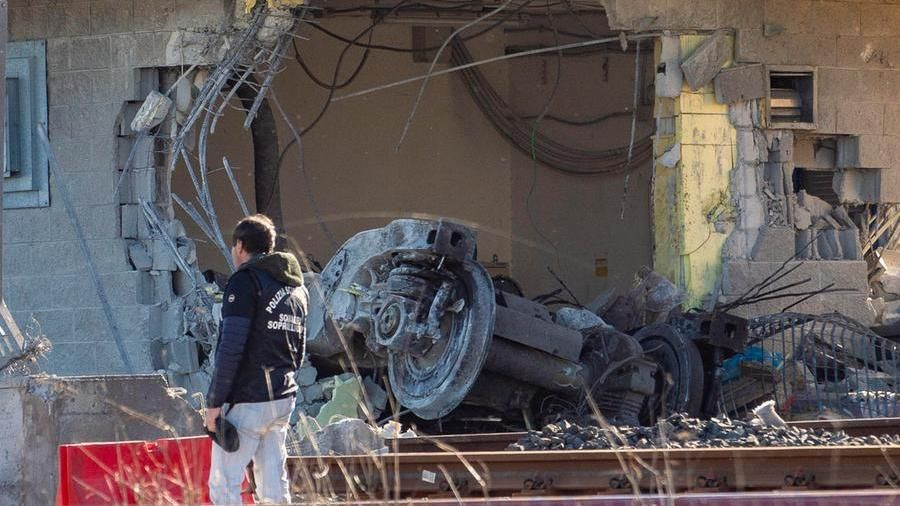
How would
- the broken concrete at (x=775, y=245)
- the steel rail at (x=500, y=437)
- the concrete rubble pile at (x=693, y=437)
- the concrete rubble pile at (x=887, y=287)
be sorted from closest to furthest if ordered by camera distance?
the concrete rubble pile at (x=693, y=437), the steel rail at (x=500, y=437), the broken concrete at (x=775, y=245), the concrete rubble pile at (x=887, y=287)

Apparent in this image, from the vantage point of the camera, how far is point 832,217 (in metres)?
14.7

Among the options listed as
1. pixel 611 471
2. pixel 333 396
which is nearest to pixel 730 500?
pixel 611 471

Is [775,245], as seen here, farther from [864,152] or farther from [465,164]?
[465,164]

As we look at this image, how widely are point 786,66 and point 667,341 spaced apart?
3307mm

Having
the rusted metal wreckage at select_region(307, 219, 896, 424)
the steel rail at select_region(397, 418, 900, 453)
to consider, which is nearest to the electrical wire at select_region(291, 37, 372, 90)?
the rusted metal wreckage at select_region(307, 219, 896, 424)

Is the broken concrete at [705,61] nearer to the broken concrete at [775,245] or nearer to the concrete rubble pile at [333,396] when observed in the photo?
the broken concrete at [775,245]

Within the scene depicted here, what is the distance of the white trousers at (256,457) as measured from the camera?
6723mm

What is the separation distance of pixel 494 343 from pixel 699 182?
363cm

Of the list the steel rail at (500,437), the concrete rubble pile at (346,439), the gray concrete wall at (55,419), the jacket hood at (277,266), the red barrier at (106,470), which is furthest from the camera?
the steel rail at (500,437)

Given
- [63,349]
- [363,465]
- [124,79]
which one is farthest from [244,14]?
[363,465]

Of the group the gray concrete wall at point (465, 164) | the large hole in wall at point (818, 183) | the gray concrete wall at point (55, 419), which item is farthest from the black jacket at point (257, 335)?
the gray concrete wall at point (465, 164)

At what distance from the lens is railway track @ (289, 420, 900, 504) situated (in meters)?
7.76

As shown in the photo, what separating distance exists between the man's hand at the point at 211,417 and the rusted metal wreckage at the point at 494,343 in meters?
3.80

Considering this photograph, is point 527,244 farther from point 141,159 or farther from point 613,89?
point 141,159
